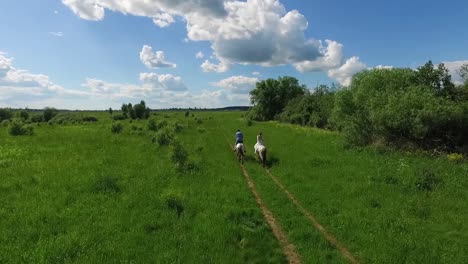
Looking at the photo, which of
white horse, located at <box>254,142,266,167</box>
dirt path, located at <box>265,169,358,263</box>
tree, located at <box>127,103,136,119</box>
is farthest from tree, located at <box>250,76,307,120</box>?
dirt path, located at <box>265,169,358,263</box>

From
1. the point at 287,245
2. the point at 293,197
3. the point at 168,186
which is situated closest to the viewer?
the point at 287,245

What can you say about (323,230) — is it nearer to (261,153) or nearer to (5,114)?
(261,153)

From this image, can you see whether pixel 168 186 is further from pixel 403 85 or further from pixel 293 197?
pixel 403 85

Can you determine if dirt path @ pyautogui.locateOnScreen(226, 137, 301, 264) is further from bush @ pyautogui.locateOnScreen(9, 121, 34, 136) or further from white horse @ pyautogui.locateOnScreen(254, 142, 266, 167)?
bush @ pyautogui.locateOnScreen(9, 121, 34, 136)

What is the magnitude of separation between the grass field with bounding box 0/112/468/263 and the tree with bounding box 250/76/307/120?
9581 centimetres

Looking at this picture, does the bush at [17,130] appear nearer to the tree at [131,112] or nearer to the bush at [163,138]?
the bush at [163,138]

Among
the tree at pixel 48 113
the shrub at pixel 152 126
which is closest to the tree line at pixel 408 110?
the shrub at pixel 152 126

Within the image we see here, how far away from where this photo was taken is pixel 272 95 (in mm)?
121312

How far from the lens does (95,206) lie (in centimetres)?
1500

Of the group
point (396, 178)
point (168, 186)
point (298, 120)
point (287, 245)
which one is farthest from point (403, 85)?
point (298, 120)

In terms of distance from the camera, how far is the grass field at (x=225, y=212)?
10.9 meters

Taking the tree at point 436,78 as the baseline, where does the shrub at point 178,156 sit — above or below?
below

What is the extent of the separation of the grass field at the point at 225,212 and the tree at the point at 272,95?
314 feet

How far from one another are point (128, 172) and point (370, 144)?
2053 cm
